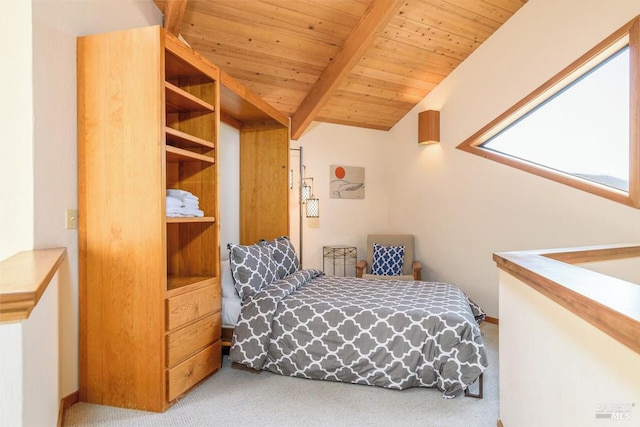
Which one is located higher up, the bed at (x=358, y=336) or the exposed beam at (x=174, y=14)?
the exposed beam at (x=174, y=14)

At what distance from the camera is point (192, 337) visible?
2482 millimetres

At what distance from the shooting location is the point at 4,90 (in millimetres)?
1954

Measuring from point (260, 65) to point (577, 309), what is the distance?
12.0 feet

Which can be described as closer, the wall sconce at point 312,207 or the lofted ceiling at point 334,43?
the lofted ceiling at point 334,43

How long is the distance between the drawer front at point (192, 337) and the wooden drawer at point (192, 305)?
0.05 metres

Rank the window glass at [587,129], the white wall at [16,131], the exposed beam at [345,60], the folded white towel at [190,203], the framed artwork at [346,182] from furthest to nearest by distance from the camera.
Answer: the framed artwork at [346,182] → the exposed beam at [345,60] → the window glass at [587,129] → the folded white towel at [190,203] → the white wall at [16,131]

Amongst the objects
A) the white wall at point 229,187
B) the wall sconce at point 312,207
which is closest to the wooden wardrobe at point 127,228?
the white wall at point 229,187

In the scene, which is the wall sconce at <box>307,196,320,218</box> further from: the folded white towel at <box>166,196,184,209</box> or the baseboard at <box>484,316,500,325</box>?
the folded white towel at <box>166,196,184,209</box>

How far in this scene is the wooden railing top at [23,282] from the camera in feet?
3.37

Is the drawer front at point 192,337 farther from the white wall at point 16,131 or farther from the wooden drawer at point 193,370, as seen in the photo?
the white wall at point 16,131

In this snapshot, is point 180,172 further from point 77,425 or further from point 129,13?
point 77,425

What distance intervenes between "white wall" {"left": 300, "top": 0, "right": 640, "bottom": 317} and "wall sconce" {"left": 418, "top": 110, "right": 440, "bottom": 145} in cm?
8

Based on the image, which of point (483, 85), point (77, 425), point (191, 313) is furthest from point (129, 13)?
point (483, 85)

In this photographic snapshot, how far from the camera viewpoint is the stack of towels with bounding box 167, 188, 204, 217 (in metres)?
2.43
